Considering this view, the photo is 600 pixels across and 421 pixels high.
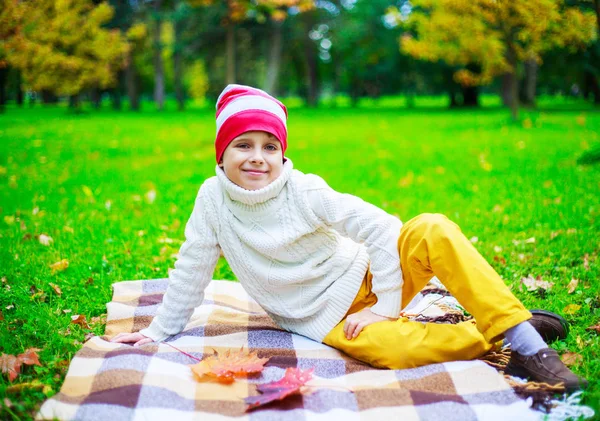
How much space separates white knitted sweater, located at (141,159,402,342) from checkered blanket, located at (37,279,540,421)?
0.19 metres

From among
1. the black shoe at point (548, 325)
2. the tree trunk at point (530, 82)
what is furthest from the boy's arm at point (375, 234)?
the tree trunk at point (530, 82)

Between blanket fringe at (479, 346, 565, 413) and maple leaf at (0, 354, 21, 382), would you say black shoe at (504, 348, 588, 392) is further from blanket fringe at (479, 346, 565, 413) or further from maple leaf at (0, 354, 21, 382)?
maple leaf at (0, 354, 21, 382)

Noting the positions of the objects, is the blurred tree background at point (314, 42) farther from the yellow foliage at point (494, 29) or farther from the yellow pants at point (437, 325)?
the yellow pants at point (437, 325)

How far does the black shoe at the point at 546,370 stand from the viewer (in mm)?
2074

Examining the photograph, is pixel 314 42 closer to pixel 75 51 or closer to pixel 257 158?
pixel 75 51

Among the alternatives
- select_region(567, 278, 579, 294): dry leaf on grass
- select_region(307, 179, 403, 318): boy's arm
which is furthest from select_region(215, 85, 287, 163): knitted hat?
select_region(567, 278, 579, 294): dry leaf on grass

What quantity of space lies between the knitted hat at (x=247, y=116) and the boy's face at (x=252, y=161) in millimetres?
39

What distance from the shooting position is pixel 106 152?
33.4ft

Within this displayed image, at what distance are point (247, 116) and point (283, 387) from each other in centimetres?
114

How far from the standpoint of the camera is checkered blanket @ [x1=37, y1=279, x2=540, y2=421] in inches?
78.4

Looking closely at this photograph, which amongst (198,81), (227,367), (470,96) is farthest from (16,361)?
(198,81)

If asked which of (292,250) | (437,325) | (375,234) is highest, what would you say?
(375,234)

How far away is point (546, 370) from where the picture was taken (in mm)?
2113

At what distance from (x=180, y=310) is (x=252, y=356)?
0.50m
